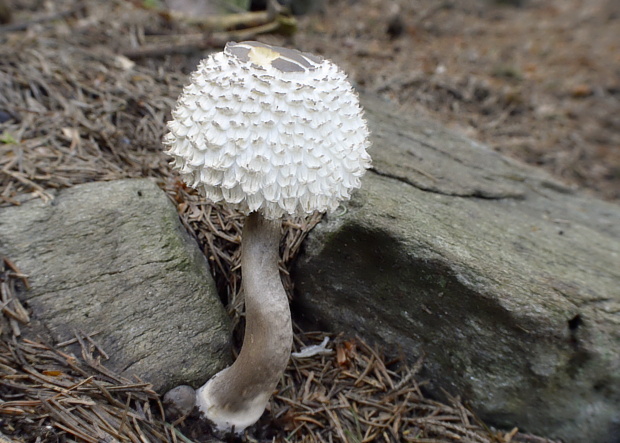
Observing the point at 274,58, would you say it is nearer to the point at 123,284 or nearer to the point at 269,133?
the point at 269,133

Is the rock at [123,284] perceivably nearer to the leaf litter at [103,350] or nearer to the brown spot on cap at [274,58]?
the leaf litter at [103,350]

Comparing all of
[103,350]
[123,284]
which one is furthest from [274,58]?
[103,350]

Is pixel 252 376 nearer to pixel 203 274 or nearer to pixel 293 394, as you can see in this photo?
pixel 293 394

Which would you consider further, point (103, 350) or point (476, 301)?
point (476, 301)

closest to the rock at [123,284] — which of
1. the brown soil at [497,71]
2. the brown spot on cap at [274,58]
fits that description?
the brown spot on cap at [274,58]

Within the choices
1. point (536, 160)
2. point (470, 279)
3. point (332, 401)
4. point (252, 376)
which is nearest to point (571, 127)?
point (536, 160)

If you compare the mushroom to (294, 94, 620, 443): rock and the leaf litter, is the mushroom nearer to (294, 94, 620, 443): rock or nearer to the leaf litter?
(294, 94, 620, 443): rock
